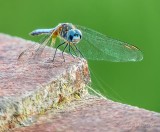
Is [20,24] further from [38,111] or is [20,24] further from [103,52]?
[38,111]

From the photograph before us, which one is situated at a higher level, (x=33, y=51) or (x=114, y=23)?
(x=114, y=23)

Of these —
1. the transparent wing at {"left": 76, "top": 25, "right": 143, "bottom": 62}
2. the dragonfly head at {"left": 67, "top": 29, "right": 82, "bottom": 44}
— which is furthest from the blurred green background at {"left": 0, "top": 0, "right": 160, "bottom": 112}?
the dragonfly head at {"left": 67, "top": 29, "right": 82, "bottom": 44}

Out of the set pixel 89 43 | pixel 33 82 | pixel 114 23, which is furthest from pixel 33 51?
pixel 114 23

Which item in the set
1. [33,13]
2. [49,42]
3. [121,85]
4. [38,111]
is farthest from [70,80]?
[33,13]

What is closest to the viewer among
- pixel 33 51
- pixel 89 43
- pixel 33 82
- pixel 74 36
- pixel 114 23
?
pixel 33 82

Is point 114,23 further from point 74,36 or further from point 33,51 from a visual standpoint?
point 33,51

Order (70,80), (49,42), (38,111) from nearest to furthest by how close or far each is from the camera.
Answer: (38,111) → (70,80) → (49,42)

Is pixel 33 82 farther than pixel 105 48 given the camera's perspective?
No

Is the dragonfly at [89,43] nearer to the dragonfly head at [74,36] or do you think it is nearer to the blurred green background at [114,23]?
the dragonfly head at [74,36]
